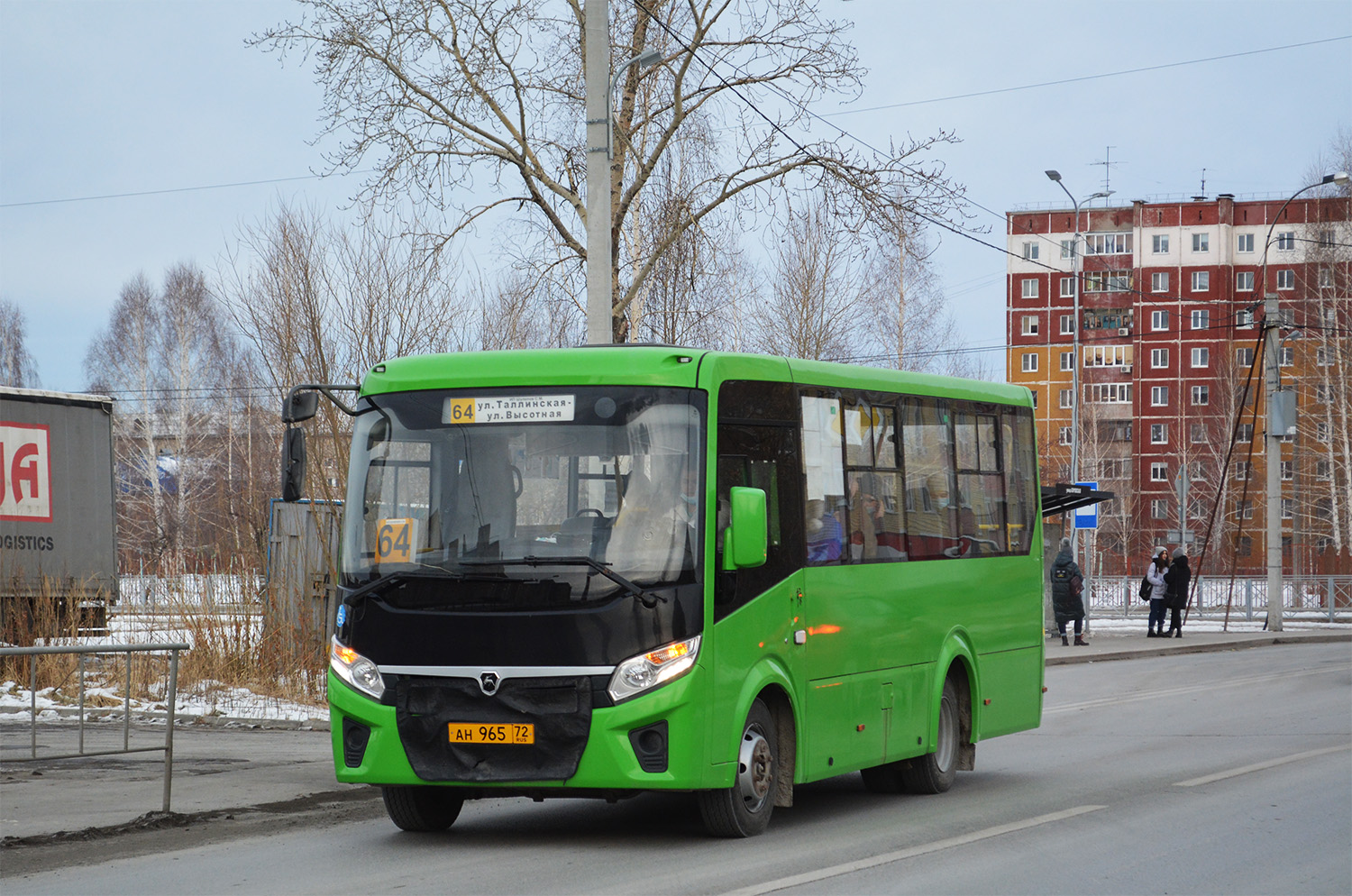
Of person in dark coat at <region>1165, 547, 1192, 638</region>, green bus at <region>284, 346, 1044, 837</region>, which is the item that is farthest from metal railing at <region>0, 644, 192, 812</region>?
person in dark coat at <region>1165, 547, 1192, 638</region>

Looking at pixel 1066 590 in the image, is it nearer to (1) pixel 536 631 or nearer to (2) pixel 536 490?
(2) pixel 536 490

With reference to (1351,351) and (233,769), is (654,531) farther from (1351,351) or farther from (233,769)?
(1351,351)

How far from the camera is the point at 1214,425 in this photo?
306 ft

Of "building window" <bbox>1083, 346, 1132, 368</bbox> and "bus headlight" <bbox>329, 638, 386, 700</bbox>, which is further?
"building window" <bbox>1083, 346, 1132, 368</bbox>

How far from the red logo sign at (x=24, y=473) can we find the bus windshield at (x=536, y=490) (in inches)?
610

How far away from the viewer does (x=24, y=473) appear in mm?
23516

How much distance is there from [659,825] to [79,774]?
4826 millimetres

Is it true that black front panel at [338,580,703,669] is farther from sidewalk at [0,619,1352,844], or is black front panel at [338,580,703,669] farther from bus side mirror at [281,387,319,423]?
sidewalk at [0,619,1352,844]

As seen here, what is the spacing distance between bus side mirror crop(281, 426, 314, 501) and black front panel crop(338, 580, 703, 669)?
0.94 meters

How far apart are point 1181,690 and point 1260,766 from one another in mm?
9405

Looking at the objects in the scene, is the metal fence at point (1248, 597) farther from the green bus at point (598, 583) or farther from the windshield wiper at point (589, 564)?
the windshield wiper at point (589, 564)

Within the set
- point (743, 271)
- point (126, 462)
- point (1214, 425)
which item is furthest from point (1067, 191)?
point (1214, 425)

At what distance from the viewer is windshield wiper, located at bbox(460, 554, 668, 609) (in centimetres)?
879

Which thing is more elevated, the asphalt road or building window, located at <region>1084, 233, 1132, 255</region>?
building window, located at <region>1084, 233, 1132, 255</region>
